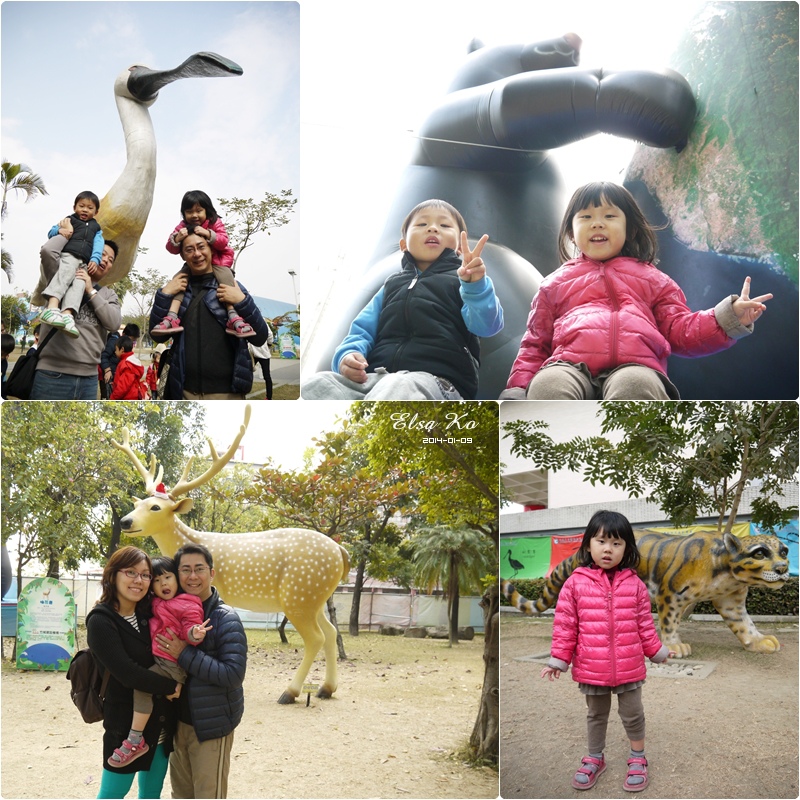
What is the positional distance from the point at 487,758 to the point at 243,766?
890 millimetres

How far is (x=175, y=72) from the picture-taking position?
10.8 ft

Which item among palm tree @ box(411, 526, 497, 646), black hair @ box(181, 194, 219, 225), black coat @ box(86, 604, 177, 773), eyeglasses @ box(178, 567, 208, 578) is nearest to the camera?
black coat @ box(86, 604, 177, 773)

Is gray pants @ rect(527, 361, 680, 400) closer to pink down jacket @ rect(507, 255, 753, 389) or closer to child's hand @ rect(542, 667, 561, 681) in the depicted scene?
pink down jacket @ rect(507, 255, 753, 389)

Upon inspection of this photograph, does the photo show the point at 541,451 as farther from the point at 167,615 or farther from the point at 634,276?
the point at 167,615

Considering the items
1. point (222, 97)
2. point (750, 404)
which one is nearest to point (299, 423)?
point (222, 97)

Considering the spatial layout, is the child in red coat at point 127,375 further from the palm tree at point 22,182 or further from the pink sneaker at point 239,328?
the palm tree at point 22,182

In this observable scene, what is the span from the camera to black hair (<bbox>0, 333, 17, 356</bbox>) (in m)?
3.21

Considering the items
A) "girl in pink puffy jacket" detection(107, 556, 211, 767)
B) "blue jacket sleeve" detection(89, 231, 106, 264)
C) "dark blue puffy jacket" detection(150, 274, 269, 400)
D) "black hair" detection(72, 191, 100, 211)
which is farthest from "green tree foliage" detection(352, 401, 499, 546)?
"black hair" detection(72, 191, 100, 211)

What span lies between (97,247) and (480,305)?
1.53 metres

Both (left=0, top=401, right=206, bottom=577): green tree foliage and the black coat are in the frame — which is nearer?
the black coat

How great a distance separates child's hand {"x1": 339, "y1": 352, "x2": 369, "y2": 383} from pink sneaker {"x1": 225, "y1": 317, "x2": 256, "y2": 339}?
0.39 meters

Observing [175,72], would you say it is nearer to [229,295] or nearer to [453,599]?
[229,295]

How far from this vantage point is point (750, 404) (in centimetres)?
328

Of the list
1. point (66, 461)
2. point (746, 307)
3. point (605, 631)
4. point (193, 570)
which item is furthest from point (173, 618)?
point (746, 307)
